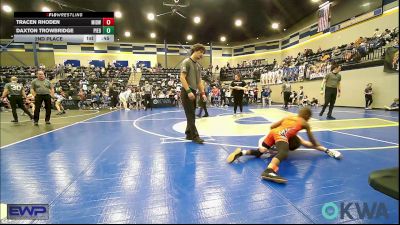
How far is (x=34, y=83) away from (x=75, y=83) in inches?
592

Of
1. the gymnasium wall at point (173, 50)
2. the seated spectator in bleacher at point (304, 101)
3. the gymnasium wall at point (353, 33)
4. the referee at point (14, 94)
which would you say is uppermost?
the gymnasium wall at point (173, 50)

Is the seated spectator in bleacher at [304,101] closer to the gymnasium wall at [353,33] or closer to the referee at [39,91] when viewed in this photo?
the gymnasium wall at [353,33]

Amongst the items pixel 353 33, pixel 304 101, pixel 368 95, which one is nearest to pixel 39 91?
pixel 368 95

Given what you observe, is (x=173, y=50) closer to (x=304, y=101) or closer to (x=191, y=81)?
(x=304, y=101)

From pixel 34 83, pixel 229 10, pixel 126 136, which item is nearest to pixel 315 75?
pixel 229 10

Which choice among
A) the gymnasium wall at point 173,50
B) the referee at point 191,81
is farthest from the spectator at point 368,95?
the referee at point 191,81
